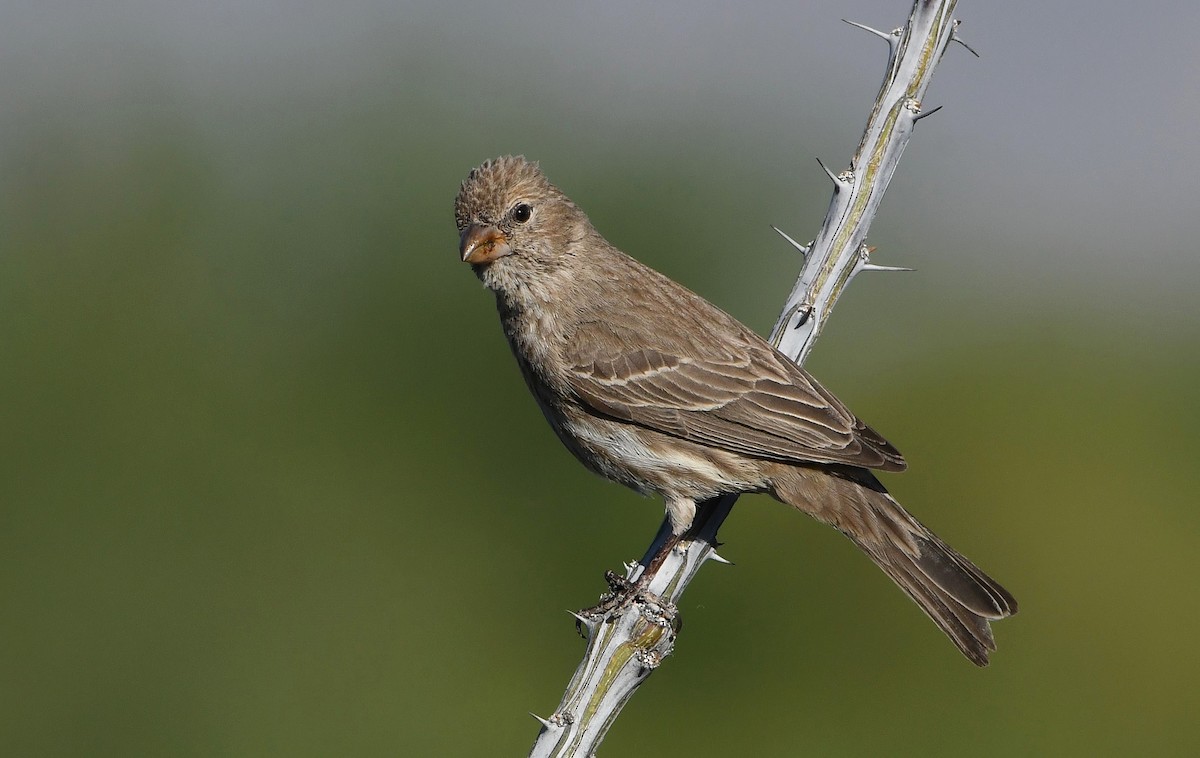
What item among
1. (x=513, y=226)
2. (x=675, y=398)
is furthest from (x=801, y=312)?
(x=513, y=226)

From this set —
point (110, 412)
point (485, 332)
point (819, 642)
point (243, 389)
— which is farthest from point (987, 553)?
point (110, 412)

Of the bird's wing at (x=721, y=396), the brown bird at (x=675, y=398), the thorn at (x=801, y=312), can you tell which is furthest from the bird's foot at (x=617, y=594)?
the thorn at (x=801, y=312)

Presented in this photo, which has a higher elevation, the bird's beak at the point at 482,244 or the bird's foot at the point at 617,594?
the bird's beak at the point at 482,244

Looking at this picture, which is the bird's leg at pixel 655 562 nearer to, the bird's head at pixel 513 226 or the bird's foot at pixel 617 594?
the bird's foot at pixel 617 594

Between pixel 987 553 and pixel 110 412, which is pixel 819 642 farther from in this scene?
pixel 110 412

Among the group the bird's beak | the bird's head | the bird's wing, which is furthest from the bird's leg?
the bird's beak

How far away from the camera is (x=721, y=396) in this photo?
4938 millimetres

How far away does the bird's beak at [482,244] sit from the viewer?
4.93 meters

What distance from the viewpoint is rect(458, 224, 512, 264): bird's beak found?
Answer: 4930mm

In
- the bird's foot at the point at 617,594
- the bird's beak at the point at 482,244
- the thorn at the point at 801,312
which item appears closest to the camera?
the bird's foot at the point at 617,594

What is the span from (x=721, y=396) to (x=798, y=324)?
1.45 ft

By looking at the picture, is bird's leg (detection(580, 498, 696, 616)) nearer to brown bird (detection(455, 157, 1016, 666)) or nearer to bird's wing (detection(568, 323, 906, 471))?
brown bird (detection(455, 157, 1016, 666))

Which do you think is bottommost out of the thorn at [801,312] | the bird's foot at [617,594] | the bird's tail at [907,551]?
the bird's foot at [617,594]

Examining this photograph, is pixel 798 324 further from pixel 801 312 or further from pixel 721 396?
pixel 721 396
